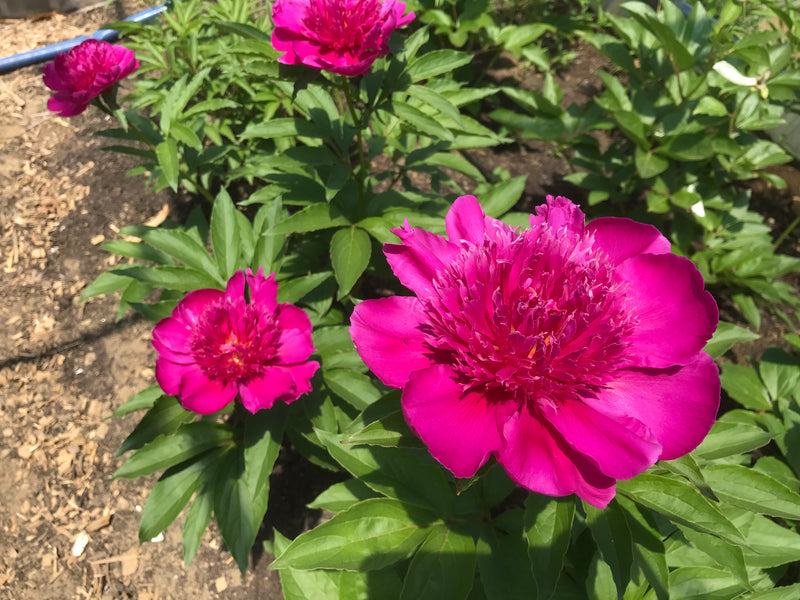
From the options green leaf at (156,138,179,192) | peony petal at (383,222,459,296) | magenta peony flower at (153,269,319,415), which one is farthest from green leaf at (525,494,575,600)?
green leaf at (156,138,179,192)

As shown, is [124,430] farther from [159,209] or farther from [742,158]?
[742,158]

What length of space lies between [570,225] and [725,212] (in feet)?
7.24

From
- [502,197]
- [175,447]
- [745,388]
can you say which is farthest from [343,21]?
[745,388]

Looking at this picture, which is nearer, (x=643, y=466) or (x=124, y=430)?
(x=643, y=466)

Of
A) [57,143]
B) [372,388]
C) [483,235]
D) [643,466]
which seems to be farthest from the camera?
[57,143]

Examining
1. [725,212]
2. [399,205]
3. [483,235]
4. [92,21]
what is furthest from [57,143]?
[725,212]

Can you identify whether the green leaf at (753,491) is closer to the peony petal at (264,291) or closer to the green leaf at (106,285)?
the peony petal at (264,291)

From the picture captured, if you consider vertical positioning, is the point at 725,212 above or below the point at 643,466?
below

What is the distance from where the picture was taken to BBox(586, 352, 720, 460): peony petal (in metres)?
0.77

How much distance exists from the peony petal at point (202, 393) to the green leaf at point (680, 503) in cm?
100

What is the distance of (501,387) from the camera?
2.75ft

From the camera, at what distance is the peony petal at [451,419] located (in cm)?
75

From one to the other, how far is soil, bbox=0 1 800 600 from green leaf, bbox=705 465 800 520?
66.1 inches

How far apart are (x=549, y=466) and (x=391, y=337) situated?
31 centimetres
